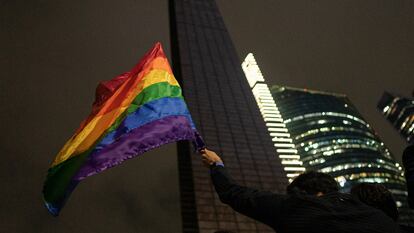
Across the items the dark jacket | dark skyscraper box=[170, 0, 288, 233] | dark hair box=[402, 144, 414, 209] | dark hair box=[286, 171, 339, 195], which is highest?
dark skyscraper box=[170, 0, 288, 233]

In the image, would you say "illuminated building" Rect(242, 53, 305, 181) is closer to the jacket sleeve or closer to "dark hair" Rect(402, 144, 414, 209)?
"dark hair" Rect(402, 144, 414, 209)

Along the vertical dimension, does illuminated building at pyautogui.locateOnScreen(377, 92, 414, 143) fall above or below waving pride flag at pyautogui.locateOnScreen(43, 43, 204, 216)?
above

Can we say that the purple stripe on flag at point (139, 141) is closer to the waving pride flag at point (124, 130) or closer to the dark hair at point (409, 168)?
the waving pride flag at point (124, 130)

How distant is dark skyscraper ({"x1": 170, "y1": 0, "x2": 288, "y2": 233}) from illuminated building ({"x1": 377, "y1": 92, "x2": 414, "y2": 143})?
251 feet

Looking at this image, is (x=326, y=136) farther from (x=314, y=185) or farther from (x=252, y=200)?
(x=252, y=200)

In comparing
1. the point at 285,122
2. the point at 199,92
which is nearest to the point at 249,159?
the point at 199,92

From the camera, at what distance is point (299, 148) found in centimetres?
11962

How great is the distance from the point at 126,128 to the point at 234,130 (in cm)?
9018

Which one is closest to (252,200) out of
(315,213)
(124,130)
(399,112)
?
(315,213)

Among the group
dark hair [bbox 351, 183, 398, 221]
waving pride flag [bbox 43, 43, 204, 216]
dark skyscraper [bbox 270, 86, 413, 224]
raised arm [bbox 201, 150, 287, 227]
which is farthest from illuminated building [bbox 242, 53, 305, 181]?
raised arm [bbox 201, 150, 287, 227]

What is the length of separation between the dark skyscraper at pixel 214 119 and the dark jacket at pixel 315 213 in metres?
67.5

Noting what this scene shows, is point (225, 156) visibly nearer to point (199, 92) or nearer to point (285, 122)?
point (199, 92)

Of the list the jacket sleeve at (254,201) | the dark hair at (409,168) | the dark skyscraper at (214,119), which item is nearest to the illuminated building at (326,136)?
the dark skyscraper at (214,119)

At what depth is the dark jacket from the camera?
245 centimetres
